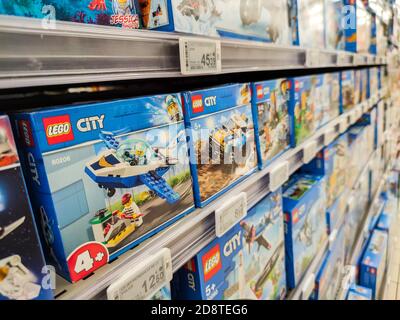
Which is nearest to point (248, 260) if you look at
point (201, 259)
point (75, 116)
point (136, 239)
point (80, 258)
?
point (201, 259)

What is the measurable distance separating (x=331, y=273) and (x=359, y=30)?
1.62m

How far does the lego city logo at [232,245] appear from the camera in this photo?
816 mm

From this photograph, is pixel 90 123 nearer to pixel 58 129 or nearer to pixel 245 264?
pixel 58 129

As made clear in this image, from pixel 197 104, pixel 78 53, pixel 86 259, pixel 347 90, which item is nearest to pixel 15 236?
pixel 86 259

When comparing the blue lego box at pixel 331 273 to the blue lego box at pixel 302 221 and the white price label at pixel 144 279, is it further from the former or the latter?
the white price label at pixel 144 279

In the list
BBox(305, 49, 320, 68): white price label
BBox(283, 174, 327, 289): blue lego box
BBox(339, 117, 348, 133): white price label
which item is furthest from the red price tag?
BBox(339, 117, 348, 133): white price label

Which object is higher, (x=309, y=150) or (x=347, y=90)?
(x=347, y=90)

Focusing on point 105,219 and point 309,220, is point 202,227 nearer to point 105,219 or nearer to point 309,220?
point 105,219

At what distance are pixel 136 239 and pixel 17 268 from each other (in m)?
0.21

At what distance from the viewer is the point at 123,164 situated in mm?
529

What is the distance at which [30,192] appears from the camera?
1.50 feet

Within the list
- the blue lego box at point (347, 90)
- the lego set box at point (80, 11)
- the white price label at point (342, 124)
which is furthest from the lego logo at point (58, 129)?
the blue lego box at point (347, 90)

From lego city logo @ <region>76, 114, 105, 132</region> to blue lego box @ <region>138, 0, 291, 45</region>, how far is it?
0.24 m

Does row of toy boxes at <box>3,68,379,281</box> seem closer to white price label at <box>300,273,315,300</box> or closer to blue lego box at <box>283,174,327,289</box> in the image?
blue lego box at <box>283,174,327,289</box>
